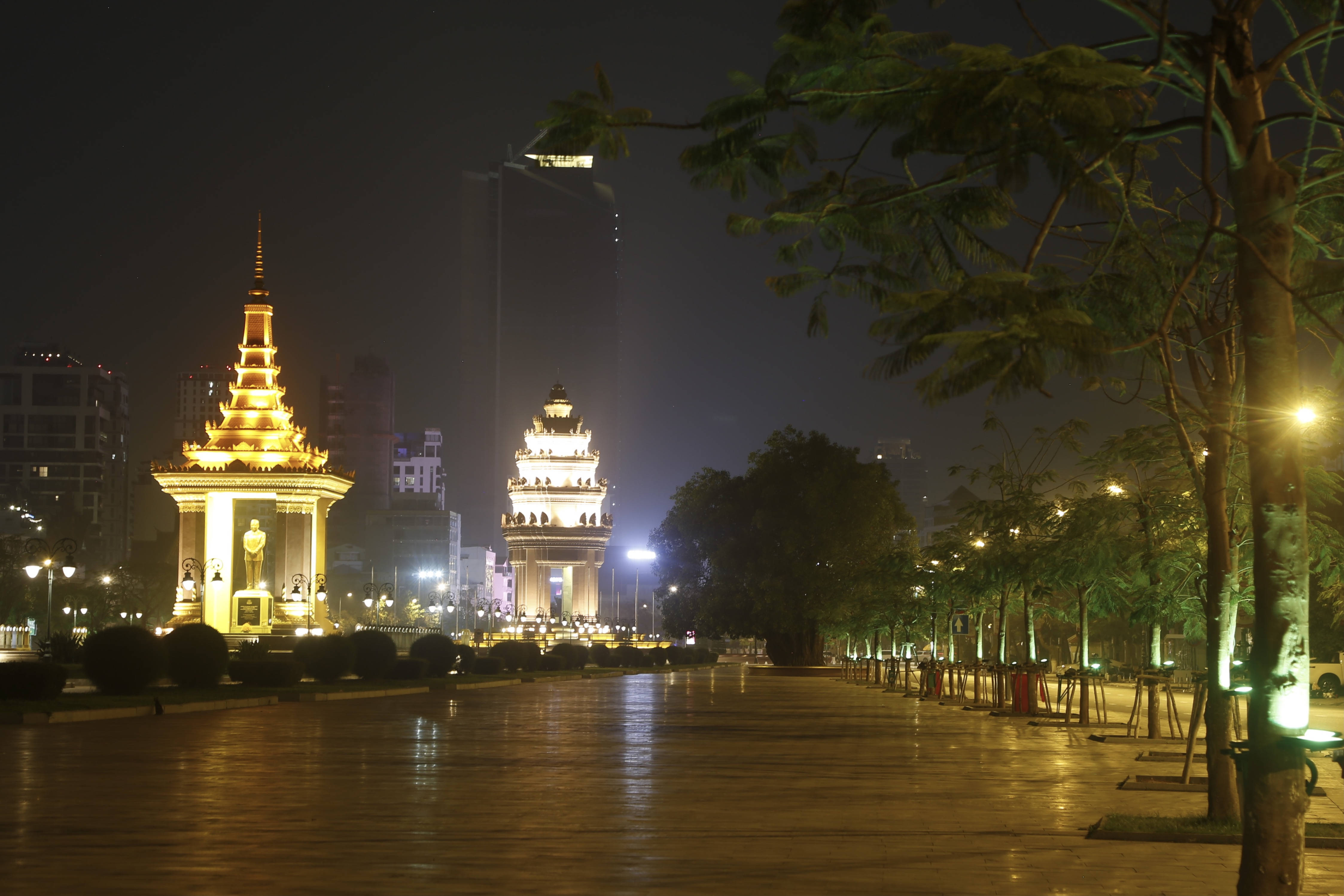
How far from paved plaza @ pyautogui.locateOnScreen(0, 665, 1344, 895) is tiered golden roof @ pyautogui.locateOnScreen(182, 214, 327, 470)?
76.2 metres

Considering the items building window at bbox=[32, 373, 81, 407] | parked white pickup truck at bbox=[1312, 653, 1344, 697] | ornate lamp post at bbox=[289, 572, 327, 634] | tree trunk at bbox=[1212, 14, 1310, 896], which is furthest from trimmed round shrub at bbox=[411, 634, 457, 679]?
building window at bbox=[32, 373, 81, 407]

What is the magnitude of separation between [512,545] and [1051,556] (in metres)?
135

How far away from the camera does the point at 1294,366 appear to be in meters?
8.80

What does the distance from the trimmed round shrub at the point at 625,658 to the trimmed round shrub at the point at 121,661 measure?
163 ft

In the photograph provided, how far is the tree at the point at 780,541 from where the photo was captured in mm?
75750

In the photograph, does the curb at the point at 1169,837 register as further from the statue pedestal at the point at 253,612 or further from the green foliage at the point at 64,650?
the statue pedestal at the point at 253,612

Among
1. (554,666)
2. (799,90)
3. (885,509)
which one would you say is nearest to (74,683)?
(554,666)

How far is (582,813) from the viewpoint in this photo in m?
13.9

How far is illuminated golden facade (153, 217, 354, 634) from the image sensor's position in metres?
98.4

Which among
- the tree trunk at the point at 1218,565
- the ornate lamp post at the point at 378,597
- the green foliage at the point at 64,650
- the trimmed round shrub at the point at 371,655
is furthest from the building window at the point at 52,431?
the tree trunk at the point at 1218,565

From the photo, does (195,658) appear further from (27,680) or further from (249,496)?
(249,496)

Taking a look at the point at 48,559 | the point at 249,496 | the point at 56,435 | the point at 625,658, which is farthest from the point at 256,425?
the point at 56,435

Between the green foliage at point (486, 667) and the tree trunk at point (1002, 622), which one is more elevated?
the tree trunk at point (1002, 622)

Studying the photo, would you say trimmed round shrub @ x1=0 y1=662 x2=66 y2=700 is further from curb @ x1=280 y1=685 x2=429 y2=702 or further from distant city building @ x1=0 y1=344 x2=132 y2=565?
distant city building @ x1=0 y1=344 x2=132 y2=565
